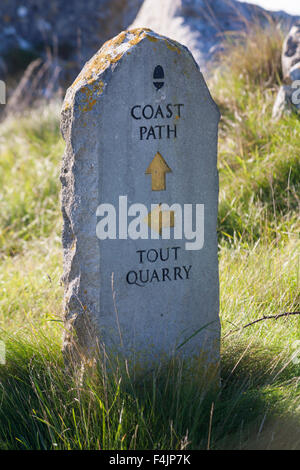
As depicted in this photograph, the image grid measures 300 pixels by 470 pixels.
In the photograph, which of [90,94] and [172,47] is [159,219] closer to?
[90,94]

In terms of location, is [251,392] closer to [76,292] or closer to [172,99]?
[76,292]

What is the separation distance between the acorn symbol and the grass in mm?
1193

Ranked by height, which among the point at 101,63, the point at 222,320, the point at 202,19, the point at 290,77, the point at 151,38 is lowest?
the point at 222,320

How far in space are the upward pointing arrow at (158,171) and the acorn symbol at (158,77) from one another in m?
0.29

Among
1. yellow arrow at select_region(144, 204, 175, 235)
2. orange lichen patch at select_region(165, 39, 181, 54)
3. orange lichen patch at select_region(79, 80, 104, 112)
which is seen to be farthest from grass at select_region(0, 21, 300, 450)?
orange lichen patch at select_region(165, 39, 181, 54)

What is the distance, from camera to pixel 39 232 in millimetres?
5285

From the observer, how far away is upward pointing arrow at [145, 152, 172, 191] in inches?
101

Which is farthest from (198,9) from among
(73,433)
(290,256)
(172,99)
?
(73,433)

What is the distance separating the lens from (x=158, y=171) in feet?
8.43

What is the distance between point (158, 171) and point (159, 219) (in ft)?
0.67

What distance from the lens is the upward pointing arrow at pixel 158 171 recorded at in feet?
8.39

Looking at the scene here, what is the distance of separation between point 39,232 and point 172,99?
9.69ft

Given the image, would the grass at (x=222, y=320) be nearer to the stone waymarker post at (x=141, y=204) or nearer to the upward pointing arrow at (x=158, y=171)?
the stone waymarker post at (x=141, y=204)

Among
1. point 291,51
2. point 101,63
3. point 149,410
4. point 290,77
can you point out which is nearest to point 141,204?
point 101,63
